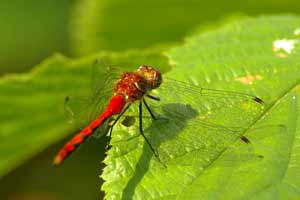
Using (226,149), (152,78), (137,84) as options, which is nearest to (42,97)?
(137,84)

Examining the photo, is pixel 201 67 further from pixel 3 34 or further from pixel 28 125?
pixel 3 34

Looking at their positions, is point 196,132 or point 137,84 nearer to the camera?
point 196,132

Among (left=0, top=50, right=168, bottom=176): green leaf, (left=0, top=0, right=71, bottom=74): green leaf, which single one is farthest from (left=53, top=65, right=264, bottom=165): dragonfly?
(left=0, top=0, right=71, bottom=74): green leaf

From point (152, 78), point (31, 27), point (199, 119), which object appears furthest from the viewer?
point (31, 27)

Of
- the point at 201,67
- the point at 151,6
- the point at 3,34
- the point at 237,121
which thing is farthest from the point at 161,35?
the point at 237,121

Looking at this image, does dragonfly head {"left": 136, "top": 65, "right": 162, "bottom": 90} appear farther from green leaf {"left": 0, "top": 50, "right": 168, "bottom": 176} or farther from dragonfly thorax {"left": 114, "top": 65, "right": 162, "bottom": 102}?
green leaf {"left": 0, "top": 50, "right": 168, "bottom": 176}

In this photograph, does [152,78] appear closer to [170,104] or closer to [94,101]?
[170,104]

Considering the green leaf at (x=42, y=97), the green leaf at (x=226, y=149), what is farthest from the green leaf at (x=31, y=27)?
the green leaf at (x=226, y=149)
